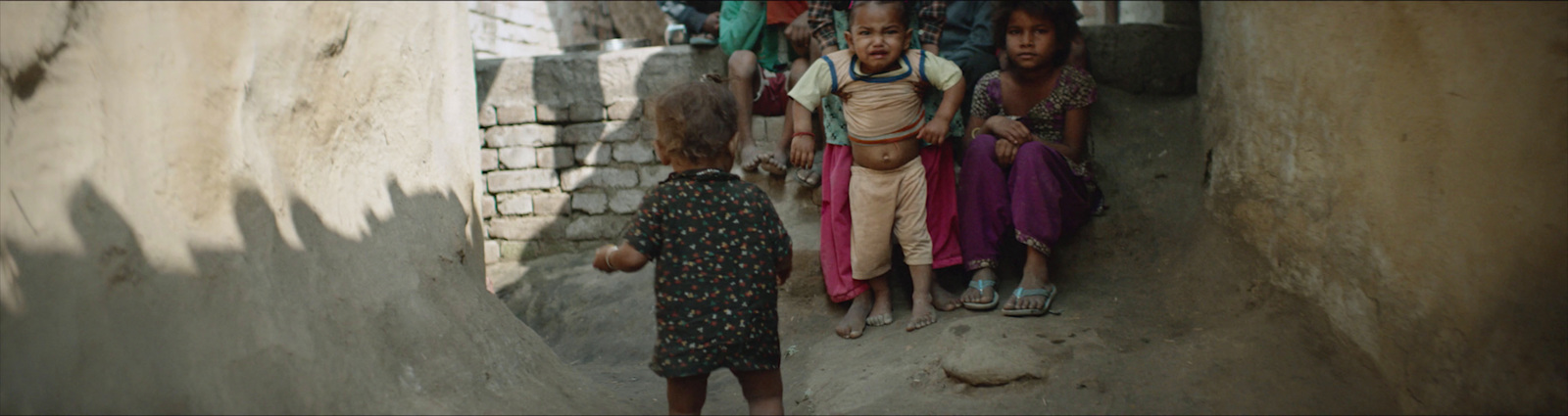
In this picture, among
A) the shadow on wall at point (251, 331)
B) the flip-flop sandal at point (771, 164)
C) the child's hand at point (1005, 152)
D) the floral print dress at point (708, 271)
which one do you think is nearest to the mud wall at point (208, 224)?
the shadow on wall at point (251, 331)

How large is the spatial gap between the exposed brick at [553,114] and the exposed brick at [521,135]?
0.16 ft

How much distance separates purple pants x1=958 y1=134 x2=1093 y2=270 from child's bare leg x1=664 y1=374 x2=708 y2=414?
142 cm

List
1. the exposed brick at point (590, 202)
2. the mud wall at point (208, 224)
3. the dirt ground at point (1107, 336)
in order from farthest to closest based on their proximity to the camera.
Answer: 1. the exposed brick at point (590, 202)
2. the dirt ground at point (1107, 336)
3. the mud wall at point (208, 224)

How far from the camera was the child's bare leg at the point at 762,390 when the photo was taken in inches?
93.8

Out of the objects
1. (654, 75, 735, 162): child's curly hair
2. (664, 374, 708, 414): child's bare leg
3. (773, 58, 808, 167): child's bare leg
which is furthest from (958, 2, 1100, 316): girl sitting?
(654, 75, 735, 162): child's curly hair

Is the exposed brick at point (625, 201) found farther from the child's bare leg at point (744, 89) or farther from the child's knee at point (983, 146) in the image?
the child's knee at point (983, 146)

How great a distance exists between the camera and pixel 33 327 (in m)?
1.87

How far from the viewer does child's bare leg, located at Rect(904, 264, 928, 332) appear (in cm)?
331

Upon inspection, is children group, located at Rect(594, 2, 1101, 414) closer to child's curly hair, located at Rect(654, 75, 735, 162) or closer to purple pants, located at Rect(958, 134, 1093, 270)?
purple pants, located at Rect(958, 134, 1093, 270)

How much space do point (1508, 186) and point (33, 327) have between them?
9.90ft

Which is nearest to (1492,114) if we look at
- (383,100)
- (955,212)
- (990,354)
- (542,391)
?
(990,354)

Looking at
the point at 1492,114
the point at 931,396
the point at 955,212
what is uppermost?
the point at 1492,114

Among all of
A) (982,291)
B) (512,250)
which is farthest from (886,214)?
(512,250)

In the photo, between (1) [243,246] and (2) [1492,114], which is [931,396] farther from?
(1) [243,246]
